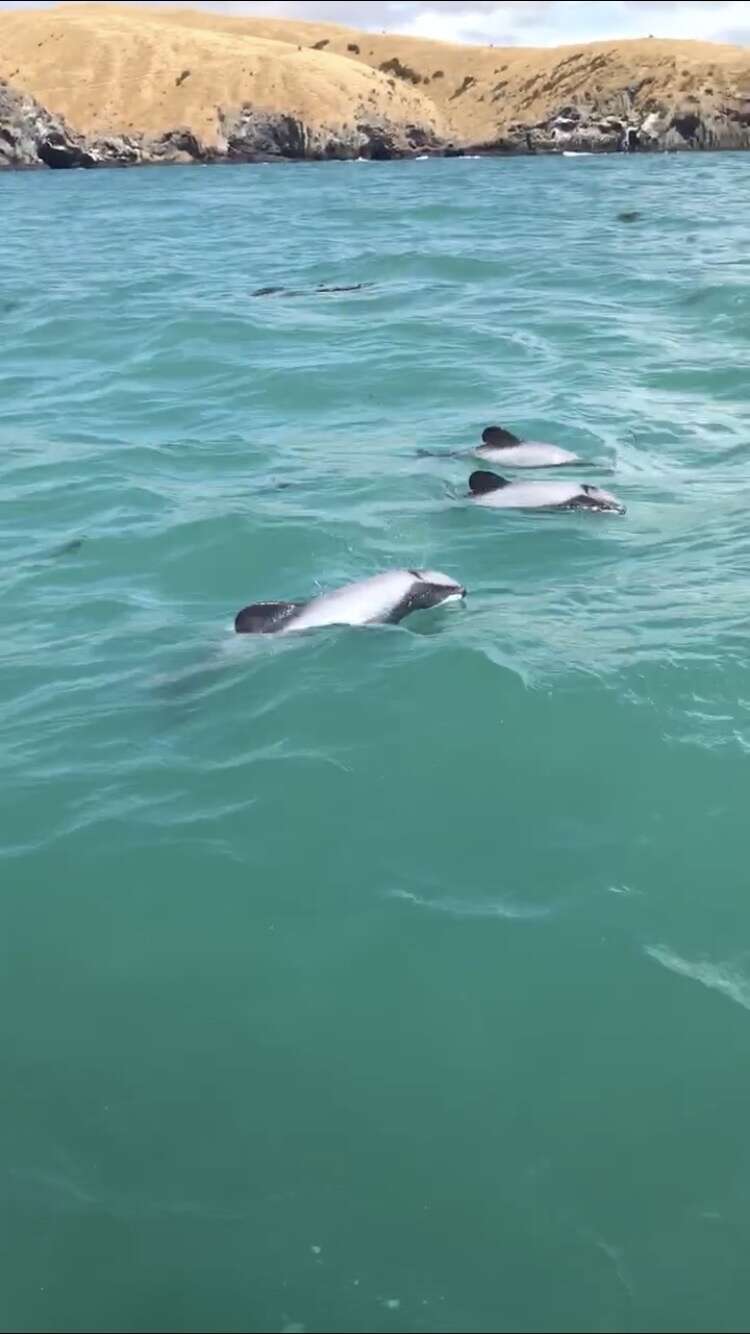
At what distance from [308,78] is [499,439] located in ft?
248

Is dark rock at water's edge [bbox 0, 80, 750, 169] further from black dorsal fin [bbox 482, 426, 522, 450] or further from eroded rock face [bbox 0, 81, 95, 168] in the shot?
black dorsal fin [bbox 482, 426, 522, 450]

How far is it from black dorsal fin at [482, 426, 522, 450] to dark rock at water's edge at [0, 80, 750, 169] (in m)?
66.2

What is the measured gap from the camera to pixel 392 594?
9484 millimetres

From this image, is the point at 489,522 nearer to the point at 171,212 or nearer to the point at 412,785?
the point at 412,785

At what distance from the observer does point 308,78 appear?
79938 mm

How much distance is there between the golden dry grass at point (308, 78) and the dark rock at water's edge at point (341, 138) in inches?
35.7

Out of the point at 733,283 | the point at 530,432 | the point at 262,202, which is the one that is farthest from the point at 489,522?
the point at 262,202

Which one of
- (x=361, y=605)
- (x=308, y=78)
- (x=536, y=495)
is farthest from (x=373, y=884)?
(x=308, y=78)

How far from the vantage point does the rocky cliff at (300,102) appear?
243ft

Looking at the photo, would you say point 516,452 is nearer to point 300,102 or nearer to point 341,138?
point 341,138

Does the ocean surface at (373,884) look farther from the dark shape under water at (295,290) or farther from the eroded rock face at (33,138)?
the eroded rock face at (33,138)

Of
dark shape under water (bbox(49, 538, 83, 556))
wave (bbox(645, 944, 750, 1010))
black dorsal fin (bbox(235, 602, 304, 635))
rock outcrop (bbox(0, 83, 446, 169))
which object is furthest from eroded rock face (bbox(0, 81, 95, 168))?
wave (bbox(645, 944, 750, 1010))

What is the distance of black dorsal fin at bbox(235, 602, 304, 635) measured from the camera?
9.23 meters

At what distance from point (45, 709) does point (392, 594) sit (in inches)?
104
